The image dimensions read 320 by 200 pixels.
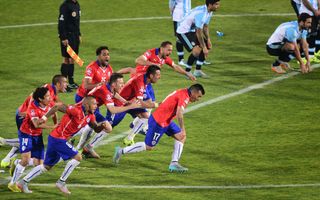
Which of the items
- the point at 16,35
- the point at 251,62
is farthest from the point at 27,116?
the point at 16,35

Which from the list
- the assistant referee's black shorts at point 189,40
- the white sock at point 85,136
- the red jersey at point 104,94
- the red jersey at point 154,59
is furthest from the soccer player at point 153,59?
the assistant referee's black shorts at point 189,40

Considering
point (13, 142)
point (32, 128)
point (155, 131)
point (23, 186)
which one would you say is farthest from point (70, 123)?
point (13, 142)

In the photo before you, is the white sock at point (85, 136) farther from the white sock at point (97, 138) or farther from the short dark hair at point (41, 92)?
the short dark hair at point (41, 92)

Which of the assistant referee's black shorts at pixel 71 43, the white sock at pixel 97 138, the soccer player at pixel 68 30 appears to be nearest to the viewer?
the white sock at pixel 97 138

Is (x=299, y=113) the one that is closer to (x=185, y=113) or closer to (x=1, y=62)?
(x=185, y=113)

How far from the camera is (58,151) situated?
18.6 metres

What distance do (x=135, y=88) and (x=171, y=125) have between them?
2.11m

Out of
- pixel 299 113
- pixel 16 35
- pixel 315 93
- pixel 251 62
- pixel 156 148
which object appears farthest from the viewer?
pixel 16 35

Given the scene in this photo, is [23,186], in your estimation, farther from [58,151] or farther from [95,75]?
[95,75]

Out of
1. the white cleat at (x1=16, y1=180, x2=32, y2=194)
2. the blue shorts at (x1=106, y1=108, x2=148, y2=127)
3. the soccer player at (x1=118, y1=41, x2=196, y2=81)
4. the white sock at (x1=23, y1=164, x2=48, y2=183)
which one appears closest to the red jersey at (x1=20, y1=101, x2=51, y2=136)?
the white sock at (x1=23, y1=164, x2=48, y2=183)

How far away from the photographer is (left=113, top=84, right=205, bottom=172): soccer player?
19938 mm

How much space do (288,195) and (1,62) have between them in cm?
1399

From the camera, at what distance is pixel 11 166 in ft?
63.8

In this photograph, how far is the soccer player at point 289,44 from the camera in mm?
27062
